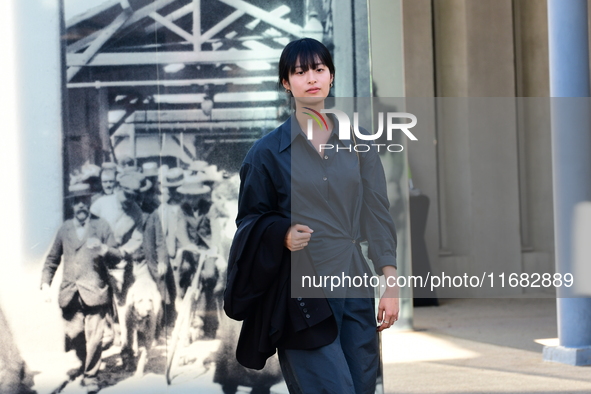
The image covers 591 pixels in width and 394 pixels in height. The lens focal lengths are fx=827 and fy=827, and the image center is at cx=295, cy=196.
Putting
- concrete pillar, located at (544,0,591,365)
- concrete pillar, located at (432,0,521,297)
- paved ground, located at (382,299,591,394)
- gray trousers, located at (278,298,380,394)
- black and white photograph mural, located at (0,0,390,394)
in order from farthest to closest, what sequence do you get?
concrete pillar, located at (432,0,521,297)
concrete pillar, located at (544,0,591,365)
paved ground, located at (382,299,591,394)
black and white photograph mural, located at (0,0,390,394)
gray trousers, located at (278,298,380,394)

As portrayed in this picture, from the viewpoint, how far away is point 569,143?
583 centimetres

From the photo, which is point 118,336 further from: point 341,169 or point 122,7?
point 341,169

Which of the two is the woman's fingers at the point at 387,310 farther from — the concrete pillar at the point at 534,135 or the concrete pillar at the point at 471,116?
the concrete pillar at the point at 534,135

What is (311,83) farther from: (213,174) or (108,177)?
(108,177)

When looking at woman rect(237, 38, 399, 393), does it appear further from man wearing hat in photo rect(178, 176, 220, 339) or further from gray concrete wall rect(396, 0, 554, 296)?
gray concrete wall rect(396, 0, 554, 296)

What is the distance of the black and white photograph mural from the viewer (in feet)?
14.3

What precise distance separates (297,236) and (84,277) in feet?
7.41

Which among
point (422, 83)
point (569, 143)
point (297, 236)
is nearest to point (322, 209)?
point (297, 236)

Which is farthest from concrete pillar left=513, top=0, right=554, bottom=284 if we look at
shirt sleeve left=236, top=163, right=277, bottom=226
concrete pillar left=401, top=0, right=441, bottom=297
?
shirt sleeve left=236, top=163, right=277, bottom=226

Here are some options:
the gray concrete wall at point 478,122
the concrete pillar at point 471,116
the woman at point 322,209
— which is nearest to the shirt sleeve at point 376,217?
the woman at point 322,209

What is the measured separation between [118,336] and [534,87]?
28.0 ft

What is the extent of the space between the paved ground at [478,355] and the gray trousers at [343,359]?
251 cm

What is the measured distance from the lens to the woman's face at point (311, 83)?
2.60m

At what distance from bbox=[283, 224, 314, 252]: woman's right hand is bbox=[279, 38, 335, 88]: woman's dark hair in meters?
0.51
